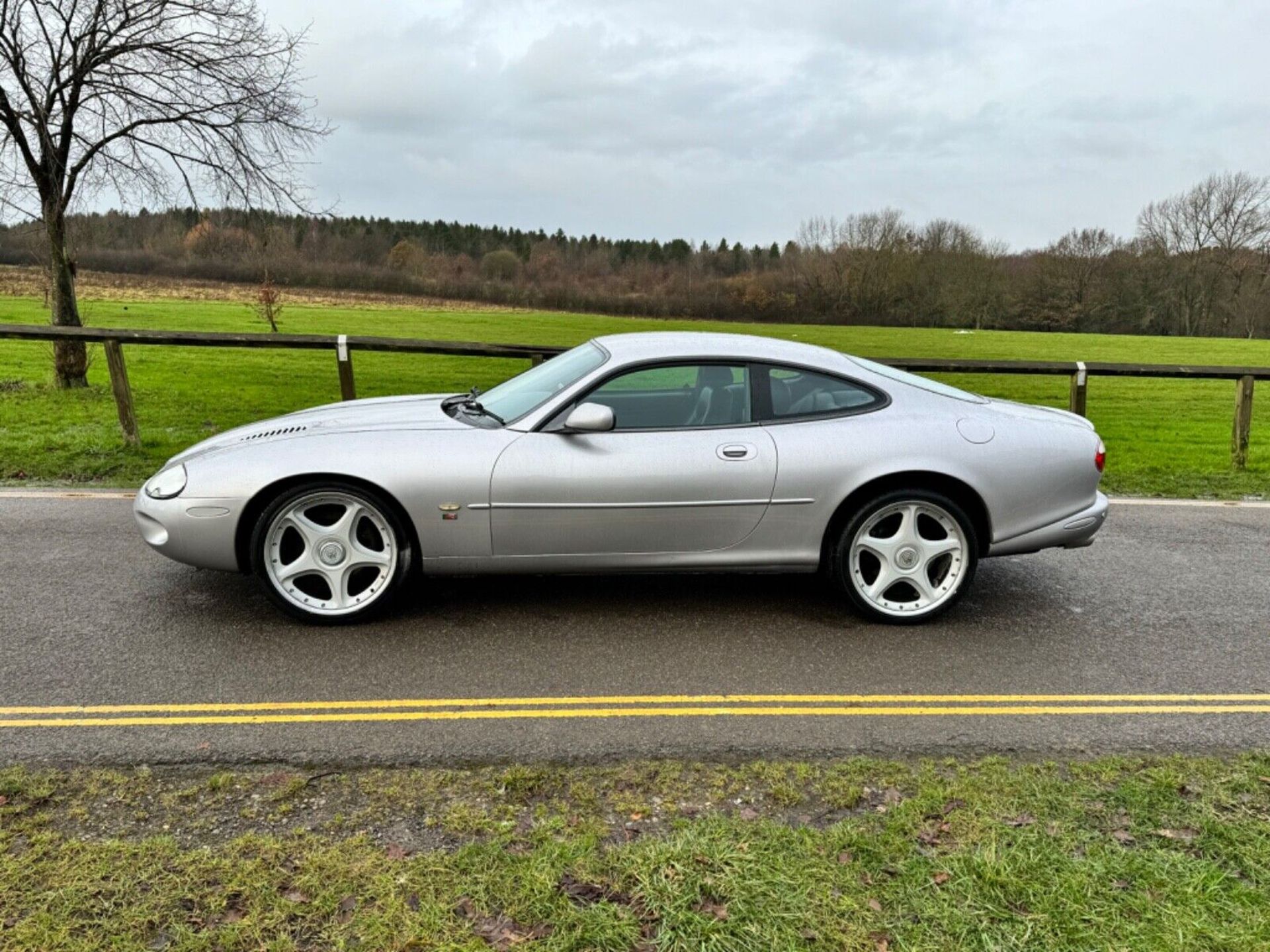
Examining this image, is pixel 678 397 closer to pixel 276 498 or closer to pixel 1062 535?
pixel 276 498

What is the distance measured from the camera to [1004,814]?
2697mm

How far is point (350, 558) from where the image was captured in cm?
415

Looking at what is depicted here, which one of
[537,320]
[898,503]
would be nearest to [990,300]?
[537,320]

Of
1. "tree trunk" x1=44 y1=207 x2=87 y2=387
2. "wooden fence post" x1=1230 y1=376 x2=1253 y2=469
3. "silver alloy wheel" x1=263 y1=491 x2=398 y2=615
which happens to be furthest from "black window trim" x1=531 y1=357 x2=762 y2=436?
"tree trunk" x1=44 y1=207 x2=87 y2=387

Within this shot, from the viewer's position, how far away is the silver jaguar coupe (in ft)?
13.3

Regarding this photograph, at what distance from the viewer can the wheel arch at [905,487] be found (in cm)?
426

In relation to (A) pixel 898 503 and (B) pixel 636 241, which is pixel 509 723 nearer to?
(A) pixel 898 503

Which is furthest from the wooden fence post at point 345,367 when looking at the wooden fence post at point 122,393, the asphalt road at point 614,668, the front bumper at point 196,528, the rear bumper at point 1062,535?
the rear bumper at point 1062,535

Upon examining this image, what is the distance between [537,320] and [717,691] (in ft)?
193

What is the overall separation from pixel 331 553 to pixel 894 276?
79106 mm

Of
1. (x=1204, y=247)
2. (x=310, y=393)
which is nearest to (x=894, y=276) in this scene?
(x=1204, y=247)

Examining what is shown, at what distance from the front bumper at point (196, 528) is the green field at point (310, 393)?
12.2 ft

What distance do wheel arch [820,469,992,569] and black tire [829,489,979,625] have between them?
0.03 m

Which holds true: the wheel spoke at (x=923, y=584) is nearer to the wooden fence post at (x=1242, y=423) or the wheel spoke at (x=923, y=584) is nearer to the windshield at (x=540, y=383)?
the windshield at (x=540, y=383)
